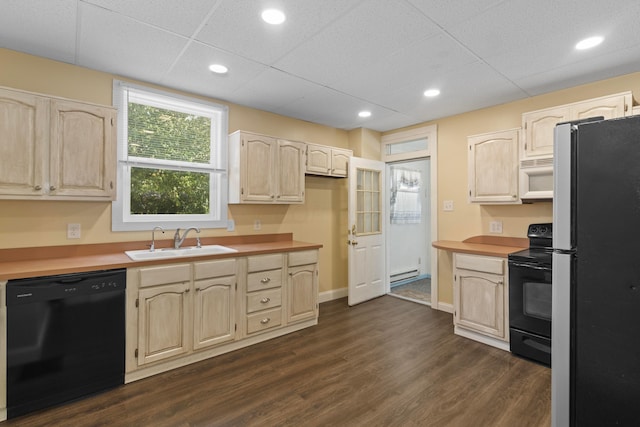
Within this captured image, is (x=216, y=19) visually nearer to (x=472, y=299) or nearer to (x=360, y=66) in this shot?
(x=360, y=66)

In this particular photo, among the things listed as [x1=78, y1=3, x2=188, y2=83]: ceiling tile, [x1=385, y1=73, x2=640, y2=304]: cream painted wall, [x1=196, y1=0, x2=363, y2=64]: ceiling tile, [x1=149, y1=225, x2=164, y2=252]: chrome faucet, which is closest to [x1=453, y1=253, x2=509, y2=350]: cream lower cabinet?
[x1=385, y1=73, x2=640, y2=304]: cream painted wall

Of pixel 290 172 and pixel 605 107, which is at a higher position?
pixel 605 107

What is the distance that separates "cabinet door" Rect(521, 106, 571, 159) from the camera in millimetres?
2873

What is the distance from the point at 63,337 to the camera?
212 cm

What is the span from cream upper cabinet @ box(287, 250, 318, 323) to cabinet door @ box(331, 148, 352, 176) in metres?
1.23

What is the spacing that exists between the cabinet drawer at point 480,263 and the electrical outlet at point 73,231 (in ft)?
11.8

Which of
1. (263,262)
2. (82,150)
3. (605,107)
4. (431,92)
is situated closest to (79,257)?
(82,150)

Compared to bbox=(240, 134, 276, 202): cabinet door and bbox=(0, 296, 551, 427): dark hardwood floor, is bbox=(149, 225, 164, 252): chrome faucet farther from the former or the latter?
bbox=(0, 296, 551, 427): dark hardwood floor

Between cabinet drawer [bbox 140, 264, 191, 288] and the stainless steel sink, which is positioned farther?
the stainless steel sink

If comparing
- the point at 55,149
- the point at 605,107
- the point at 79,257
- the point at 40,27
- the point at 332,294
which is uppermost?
the point at 40,27

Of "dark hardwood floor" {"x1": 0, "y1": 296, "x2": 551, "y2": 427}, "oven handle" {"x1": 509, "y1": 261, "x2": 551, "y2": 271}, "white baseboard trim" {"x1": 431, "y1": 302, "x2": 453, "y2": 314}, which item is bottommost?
"dark hardwood floor" {"x1": 0, "y1": 296, "x2": 551, "y2": 427}

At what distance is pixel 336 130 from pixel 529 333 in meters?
3.41

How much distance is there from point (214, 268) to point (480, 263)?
8.44ft

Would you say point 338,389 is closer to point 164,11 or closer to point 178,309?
point 178,309
